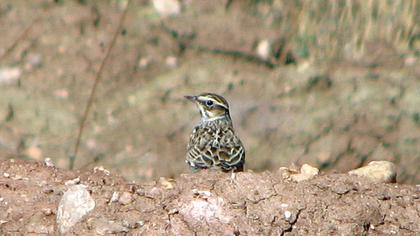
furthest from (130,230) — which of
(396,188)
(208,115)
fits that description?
(208,115)

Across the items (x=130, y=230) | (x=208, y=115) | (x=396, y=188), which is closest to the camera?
(x=130, y=230)

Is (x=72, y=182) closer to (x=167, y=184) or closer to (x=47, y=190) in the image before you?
(x=47, y=190)

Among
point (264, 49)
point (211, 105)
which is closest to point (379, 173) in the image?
point (211, 105)

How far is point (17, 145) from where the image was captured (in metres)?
14.8

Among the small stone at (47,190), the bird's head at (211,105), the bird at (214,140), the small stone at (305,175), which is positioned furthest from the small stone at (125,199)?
the bird's head at (211,105)

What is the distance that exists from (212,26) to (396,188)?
413 centimetres

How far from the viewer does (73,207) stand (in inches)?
425

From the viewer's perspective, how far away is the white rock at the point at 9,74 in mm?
14852

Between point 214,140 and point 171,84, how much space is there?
1710 millimetres

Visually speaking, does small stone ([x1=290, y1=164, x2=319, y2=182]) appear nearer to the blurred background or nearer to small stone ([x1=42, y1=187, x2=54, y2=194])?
small stone ([x1=42, y1=187, x2=54, y2=194])

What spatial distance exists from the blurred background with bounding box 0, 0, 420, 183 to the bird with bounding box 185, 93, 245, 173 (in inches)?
25.0

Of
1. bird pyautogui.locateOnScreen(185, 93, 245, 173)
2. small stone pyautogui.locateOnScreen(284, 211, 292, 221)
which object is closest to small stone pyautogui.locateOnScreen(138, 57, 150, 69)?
bird pyautogui.locateOnScreen(185, 93, 245, 173)

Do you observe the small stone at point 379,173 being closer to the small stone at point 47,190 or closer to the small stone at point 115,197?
the small stone at point 115,197

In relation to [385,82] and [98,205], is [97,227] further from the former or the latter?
[385,82]
